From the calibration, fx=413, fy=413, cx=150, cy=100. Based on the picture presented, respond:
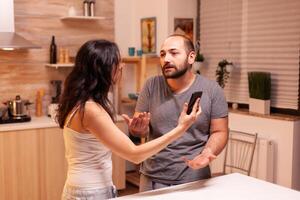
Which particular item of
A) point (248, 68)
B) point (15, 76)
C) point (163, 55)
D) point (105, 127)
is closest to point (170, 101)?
point (163, 55)

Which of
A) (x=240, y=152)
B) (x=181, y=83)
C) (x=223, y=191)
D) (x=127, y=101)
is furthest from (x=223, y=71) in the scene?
(x=223, y=191)

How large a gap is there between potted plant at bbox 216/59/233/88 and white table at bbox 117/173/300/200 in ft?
6.28

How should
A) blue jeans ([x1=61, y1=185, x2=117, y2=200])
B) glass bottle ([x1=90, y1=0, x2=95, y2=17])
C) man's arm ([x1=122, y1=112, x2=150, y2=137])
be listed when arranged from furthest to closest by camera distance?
glass bottle ([x1=90, y1=0, x2=95, y2=17])
man's arm ([x1=122, y1=112, x2=150, y2=137])
blue jeans ([x1=61, y1=185, x2=117, y2=200])

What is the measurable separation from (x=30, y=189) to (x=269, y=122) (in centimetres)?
208

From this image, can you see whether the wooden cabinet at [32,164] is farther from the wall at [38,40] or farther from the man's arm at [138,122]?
the man's arm at [138,122]

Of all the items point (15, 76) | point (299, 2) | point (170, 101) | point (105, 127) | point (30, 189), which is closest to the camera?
point (105, 127)

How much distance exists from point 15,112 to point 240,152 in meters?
2.00

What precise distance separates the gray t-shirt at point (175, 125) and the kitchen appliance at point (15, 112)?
1.91 m

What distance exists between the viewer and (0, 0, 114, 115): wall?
12.8 ft

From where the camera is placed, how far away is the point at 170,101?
2.07 metres

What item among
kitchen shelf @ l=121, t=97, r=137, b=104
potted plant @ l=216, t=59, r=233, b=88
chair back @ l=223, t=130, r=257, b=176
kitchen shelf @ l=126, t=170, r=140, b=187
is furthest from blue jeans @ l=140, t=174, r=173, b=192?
kitchen shelf @ l=121, t=97, r=137, b=104

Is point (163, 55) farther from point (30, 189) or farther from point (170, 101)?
point (30, 189)

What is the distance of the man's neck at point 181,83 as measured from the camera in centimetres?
207

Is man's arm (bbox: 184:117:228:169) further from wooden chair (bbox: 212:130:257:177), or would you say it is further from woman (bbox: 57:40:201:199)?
wooden chair (bbox: 212:130:257:177)
